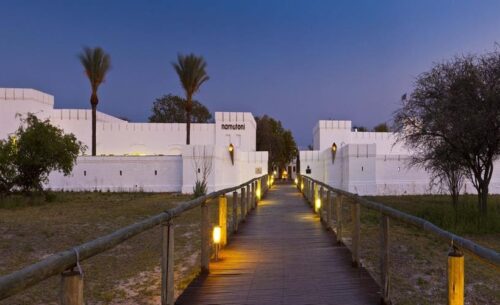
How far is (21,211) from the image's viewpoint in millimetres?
22109

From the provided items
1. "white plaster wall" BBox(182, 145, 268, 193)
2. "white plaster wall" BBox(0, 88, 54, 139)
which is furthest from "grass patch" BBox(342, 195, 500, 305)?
"white plaster wall" BBox(0, 88, 54, 139)

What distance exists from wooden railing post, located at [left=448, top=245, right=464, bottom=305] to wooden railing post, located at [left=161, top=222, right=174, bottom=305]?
268 cm

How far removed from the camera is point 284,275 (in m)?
6.99

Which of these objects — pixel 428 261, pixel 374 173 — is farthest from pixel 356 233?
pixel 374 173

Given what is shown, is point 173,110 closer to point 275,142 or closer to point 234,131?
point 275,142

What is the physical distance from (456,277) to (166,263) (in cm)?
274

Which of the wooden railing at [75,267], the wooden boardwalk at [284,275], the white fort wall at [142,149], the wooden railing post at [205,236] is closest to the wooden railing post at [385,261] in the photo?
the wooden boardwalk at [284,275]

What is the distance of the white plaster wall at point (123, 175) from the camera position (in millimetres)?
35938

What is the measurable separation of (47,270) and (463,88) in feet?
57.4

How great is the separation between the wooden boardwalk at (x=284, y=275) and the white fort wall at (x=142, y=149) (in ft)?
72.5

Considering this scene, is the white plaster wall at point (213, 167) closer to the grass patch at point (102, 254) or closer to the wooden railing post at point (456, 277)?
the grass patch at point (102, 254)

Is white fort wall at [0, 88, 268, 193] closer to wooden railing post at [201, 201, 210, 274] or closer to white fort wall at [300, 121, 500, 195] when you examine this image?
white fort wall at [300, 121, 500, 195]

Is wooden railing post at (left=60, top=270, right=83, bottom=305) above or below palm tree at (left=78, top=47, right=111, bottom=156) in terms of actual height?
below

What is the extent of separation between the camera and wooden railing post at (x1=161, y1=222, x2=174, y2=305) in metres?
4.99
